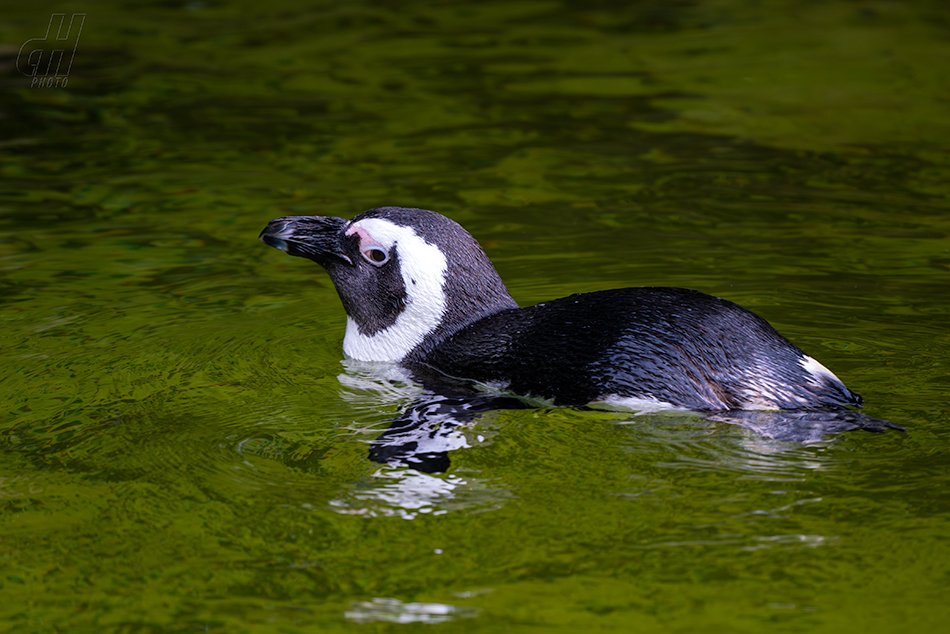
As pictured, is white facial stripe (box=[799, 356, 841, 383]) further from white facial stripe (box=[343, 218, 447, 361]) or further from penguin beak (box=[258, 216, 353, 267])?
penguin beak (box=[258, 216, 353, 267])

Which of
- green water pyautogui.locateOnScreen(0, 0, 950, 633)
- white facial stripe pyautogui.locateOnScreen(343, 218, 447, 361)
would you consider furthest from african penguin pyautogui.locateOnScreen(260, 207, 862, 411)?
green water pyautogui.locateOnScreen(0, 0, 950, 633)

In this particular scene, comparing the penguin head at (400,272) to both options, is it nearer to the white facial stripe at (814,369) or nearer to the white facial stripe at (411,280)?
the white facial stripe at (411,280)

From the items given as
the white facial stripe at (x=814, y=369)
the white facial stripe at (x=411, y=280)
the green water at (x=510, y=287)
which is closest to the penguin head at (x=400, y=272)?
the white facial stripe at (x=411, y=280)

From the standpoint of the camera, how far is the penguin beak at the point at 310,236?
207 inches

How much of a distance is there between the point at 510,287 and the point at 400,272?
Result: 1.58 m

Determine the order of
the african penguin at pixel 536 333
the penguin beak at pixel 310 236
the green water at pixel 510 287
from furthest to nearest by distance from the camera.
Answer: the penguin beak at pixel 310 236
the african penguin at pixel 536 333
the green water at pixel 510 287

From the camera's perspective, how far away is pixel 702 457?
13.3 ft

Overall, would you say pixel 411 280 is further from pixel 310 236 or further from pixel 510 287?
pixel 510 287

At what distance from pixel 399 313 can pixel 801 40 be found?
365 inches

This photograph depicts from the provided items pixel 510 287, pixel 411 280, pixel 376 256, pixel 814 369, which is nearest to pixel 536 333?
pixel 411 280

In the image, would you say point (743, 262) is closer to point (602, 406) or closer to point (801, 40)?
point (602, 406)

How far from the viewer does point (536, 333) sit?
185 inches

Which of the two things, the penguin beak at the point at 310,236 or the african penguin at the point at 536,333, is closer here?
the african penguin at the point at 536,333

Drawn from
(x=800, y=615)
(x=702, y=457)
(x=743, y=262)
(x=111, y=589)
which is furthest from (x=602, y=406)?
(x=743, y=262)
